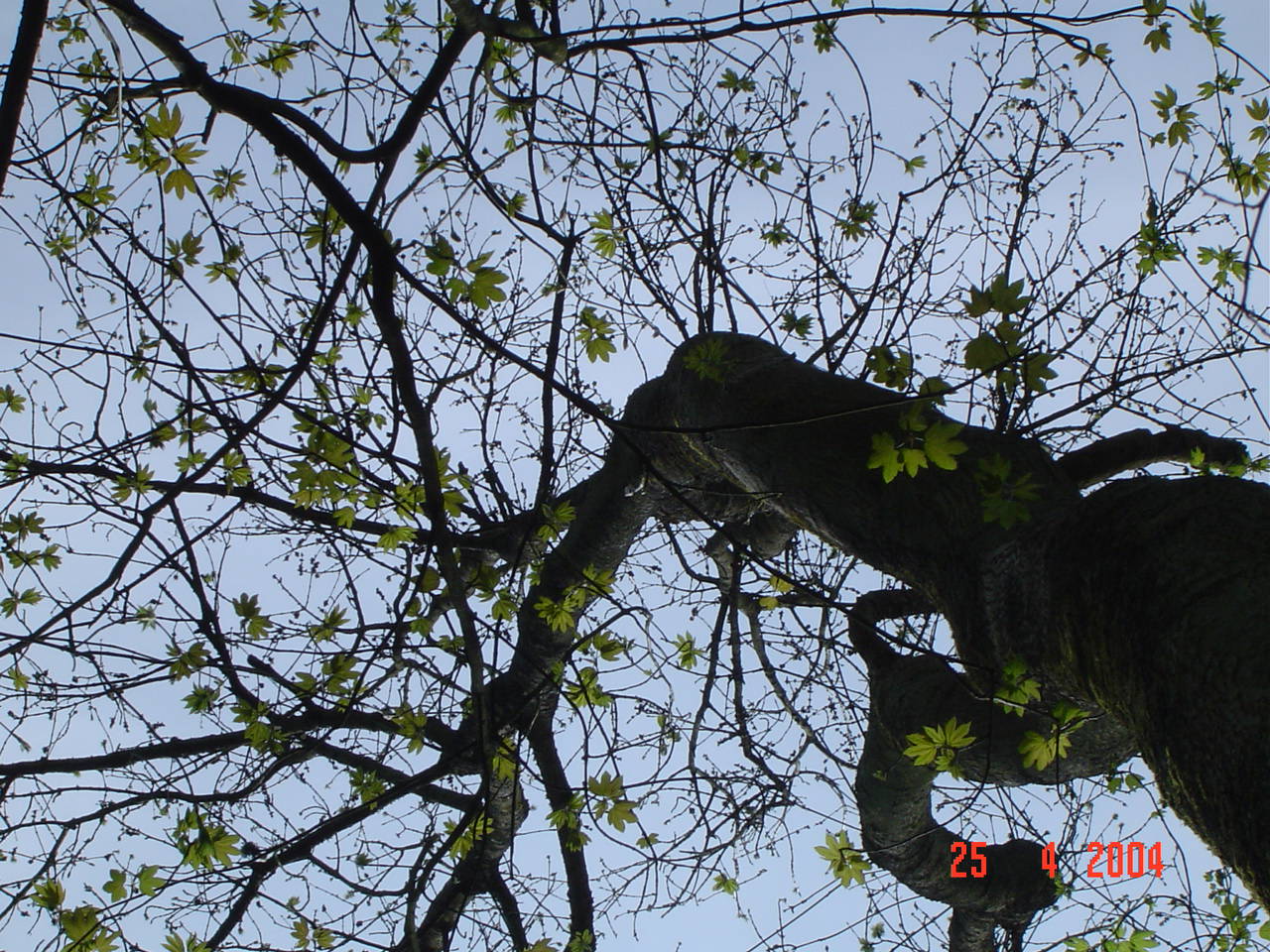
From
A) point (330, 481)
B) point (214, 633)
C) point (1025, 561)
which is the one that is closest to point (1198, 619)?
point (1025, 561)

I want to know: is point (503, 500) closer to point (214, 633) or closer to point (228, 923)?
point (214, 633)

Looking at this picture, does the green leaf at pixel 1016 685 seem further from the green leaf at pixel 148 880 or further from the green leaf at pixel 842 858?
the green leaf at pixel 148 880

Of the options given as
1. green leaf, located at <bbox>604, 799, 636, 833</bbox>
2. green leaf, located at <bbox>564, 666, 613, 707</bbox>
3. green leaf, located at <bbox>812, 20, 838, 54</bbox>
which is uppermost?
green leaf, located at <bbox>812, 20, 838, 54</bbox>

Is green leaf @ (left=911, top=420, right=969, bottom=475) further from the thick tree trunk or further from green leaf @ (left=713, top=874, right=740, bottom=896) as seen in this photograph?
green leaf @ (left=713, top=874, right=740, bottom=896)

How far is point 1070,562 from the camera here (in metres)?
1.34

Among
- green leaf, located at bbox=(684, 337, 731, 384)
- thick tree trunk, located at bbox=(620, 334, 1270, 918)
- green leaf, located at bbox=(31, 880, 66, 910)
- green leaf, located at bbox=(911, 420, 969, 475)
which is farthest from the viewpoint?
green leaf, located at bbox=(684, 337, 731, 384)

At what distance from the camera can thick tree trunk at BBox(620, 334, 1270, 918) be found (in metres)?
0.99

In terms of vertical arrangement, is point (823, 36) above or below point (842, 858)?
above

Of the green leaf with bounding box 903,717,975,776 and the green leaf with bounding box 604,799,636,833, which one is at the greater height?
the green leaf with bounding box 604,799,636,833

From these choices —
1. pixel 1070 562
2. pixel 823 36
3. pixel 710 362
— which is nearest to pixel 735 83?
pixel 823 36

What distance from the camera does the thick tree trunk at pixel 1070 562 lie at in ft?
3.25

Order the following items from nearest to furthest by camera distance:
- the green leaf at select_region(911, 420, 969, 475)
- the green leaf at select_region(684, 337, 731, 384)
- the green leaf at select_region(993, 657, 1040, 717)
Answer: the green leaf at select_region(911, 420, 969, 475), the green leaf at select_region(993, 657, 1040, 717), the green leaf at select_region(684, 337, 731, 384)

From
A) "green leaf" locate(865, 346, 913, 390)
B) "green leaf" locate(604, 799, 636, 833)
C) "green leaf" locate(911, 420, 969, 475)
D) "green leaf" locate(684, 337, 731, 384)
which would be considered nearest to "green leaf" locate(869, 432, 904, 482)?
"green leaf" locate(911, 420, 969, 475)

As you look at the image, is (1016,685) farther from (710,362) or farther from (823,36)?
(823,36)
